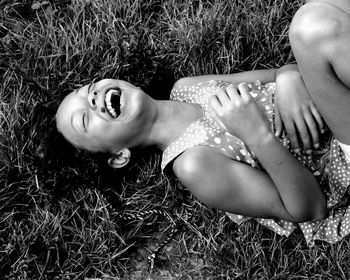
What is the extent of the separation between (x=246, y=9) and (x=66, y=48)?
36.8 inches

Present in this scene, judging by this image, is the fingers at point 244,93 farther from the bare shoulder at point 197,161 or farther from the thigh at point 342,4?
the thigh at point 342,4

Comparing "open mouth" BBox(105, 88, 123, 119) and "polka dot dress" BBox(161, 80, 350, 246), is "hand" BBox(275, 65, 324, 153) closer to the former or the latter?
"polka dot dress" BBox(161, 80, 350, 246)

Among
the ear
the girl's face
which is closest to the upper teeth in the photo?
the girl's face

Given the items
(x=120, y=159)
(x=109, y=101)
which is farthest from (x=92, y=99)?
(x=120, y=159)

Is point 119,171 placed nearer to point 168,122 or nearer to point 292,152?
point 168,122

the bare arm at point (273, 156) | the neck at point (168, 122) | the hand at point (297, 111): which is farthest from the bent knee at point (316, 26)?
the neck at point (168, 122)

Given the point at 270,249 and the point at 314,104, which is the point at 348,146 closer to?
the point at 314,104

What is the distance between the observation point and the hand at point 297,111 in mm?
2430

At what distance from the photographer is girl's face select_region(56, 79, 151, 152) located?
8.25 feet

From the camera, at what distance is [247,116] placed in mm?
2414

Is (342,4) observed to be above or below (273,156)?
above

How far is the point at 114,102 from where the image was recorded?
263 centimetres

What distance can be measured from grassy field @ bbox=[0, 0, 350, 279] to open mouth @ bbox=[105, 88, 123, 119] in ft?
0.89

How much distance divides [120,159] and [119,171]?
0.23 m
